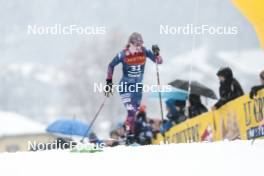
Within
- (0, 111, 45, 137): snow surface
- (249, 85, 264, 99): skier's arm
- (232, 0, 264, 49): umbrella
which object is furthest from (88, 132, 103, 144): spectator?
(232, 0, 264, 49): umbrella

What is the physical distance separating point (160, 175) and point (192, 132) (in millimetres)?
1525

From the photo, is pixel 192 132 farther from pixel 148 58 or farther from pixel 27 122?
pixel 27 122

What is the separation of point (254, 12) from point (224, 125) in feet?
3.09

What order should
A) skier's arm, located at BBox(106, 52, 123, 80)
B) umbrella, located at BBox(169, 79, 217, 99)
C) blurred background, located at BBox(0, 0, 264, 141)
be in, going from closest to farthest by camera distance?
blurred background, located at BBox(0, 0, 264, 141) < skier's arm, located at BBox(106, 52, 123, 80) < umbrella, located at BBox(169, 79, 217, 99)

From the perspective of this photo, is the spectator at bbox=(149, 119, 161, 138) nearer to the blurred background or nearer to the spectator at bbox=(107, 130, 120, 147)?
the blurred background

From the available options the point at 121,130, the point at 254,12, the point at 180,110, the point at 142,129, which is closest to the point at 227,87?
the point at 180,110

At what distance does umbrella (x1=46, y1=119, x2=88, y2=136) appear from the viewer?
5.20 metres

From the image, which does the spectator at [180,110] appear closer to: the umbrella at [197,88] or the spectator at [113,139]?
the umbrella at [197,88]

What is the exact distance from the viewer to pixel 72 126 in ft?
17.1

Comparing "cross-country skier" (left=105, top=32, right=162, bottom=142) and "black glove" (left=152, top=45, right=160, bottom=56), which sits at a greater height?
"black glove" (left=152, top=45, right=160, bottom=56)

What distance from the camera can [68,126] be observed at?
5.20 meters

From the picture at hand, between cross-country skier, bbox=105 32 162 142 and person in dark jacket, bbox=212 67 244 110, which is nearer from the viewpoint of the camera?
cross-country skier, bbox=105 32 162 142

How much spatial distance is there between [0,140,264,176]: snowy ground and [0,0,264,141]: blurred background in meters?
0.37

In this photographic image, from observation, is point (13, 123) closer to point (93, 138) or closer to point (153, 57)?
point (93, 138)
